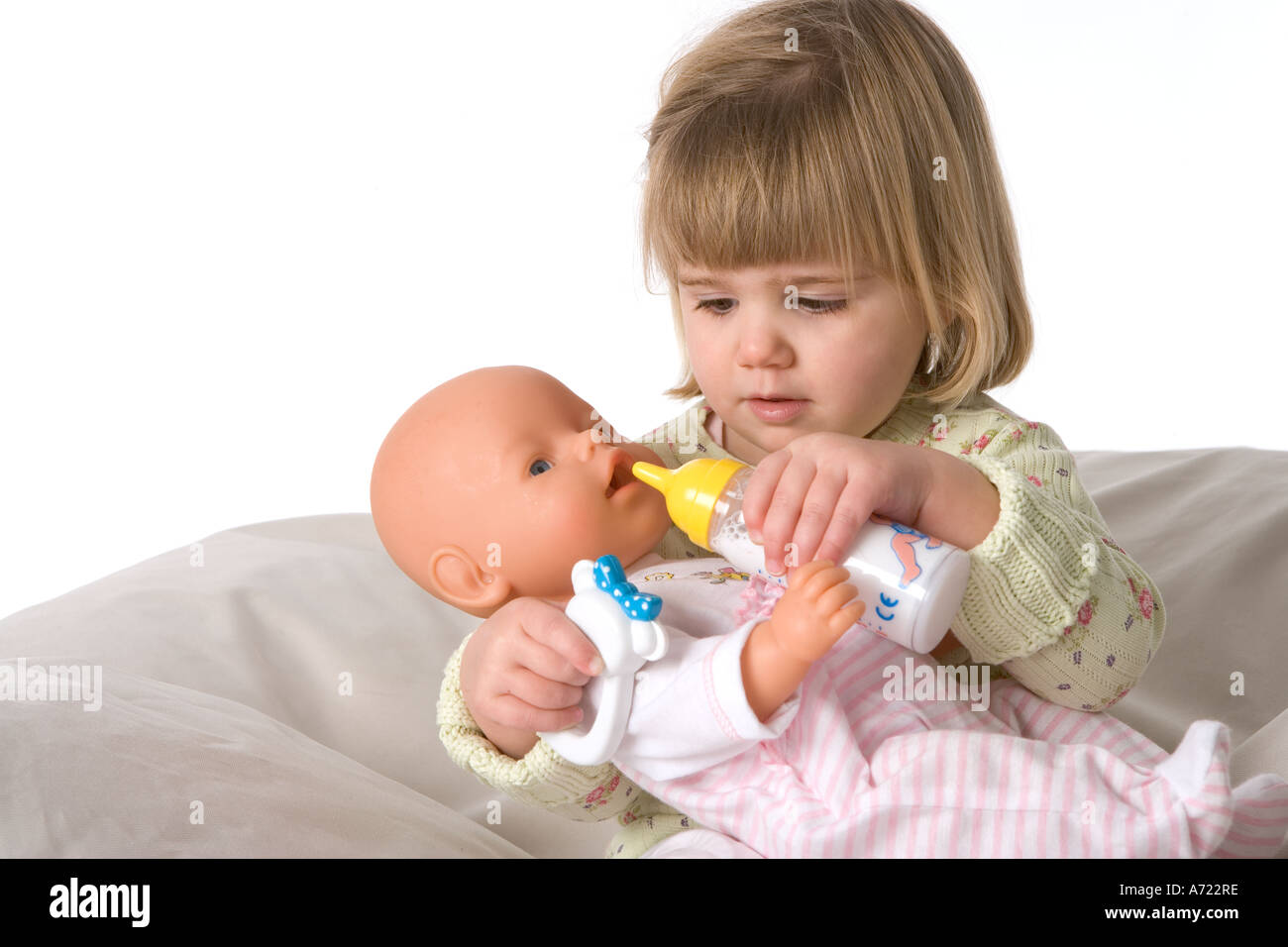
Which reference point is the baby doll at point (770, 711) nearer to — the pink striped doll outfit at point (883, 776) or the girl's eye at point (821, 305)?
the pink striped doll outfit at point (883, 776)

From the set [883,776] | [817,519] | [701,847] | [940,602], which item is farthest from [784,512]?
[701,847]

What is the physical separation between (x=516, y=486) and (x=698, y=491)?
23 centimetres

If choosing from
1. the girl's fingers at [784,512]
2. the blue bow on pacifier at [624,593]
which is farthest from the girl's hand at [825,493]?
the blue bow on pacifier at [624,593]

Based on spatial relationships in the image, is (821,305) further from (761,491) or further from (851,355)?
(761,491)

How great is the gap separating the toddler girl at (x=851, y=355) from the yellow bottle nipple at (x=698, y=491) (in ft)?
0.15

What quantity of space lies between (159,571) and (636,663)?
1.17 metres

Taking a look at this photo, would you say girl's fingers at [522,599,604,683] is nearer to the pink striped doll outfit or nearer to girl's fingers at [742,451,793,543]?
the pink striped doll outfit

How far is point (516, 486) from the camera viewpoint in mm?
1331

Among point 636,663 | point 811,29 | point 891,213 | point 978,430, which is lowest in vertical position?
point 636,663

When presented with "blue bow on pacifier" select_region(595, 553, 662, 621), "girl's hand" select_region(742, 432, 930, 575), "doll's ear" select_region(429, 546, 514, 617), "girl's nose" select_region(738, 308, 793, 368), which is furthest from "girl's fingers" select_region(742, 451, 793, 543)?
"doll's ear" select_region(429, 546, 514, 617)

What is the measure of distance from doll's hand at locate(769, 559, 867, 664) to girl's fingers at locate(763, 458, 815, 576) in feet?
0.22
